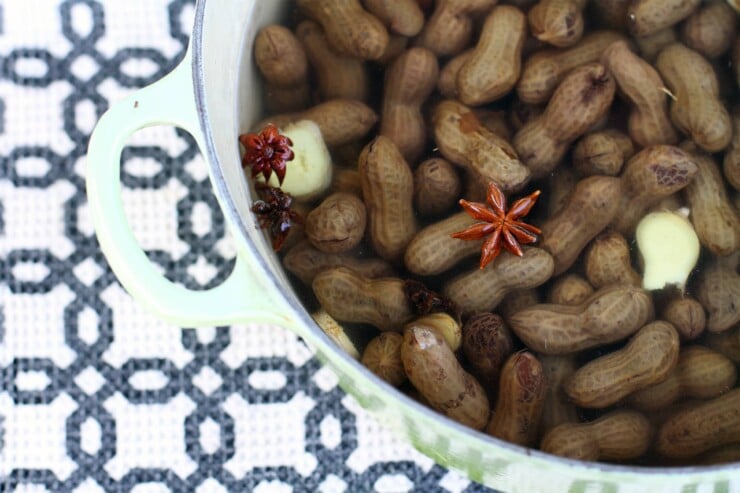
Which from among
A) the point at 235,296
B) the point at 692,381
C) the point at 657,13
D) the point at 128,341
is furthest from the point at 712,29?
the point at 128,341

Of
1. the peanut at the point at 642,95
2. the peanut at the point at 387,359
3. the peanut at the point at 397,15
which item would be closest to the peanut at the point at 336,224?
the peanut at the point at 387,359

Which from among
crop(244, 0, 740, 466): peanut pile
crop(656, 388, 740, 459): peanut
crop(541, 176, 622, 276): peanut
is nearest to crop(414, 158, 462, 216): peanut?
crop(244, 0, 740, 466): peanut pile

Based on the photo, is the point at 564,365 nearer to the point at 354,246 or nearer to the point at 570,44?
the point at 354,246

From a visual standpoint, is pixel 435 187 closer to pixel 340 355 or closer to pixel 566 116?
pixel 566 116

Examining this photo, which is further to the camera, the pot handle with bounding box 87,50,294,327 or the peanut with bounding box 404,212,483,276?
the peanut with bounding box 404,212,483,276

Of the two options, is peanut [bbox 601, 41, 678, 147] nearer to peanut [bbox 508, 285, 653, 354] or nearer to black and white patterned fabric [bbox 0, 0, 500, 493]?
peanut [bbox 508, 285, 653, 354]

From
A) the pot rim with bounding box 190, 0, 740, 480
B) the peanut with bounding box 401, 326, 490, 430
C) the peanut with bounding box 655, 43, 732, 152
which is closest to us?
the pot rim with bounding box 190, 0, 740, 480
